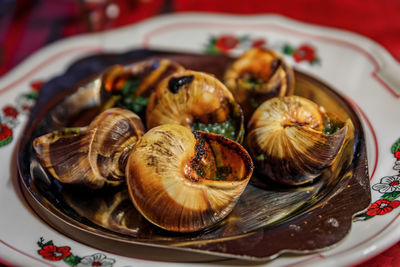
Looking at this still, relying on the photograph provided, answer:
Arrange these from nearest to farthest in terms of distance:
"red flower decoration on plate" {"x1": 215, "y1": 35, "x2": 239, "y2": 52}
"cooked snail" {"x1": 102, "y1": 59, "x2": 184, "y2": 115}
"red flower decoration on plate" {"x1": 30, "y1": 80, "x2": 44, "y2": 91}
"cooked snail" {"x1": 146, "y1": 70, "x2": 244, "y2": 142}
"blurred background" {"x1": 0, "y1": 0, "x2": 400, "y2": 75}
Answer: "cooked snail" {"x1": 146, "y1": 70, "x2": 244, "y2": 142}, "cooked snail" {"x1": 102, "y1": 59, "x2": 184, "y2": 115}, "red flower decoration on plate" {"x1": 30, "y1": 80, "x2": 44, "y2": 91}, "red flower decoration on plate" {"x1": 215, "y1": 35, "x2": 239, "y2": 52}, "blurred background" {"x1": 0, "y1": 0, "x2": 400, "y2": 75}

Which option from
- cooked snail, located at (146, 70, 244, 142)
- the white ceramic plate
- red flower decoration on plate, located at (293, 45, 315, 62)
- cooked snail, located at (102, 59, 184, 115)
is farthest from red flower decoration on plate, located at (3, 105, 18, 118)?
red flower decoration on plate, located at (293, 45, 315, 62)

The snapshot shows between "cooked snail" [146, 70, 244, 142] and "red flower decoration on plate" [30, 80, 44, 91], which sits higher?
"cooked snail" [146, 70, 244, 142]

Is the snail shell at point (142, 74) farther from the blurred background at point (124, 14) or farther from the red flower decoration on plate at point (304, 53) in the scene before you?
the blurred background at point (124, 14)

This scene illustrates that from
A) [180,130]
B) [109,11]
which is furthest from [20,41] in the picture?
[180,130]

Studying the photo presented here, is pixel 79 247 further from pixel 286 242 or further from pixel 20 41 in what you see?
pixel 20 41

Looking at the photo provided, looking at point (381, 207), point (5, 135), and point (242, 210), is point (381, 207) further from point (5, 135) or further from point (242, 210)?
point (5, 135)

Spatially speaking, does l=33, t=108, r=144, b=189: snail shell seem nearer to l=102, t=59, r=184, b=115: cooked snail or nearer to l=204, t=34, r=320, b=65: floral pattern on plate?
l=102, t=59, r=184, b=115: cooked snail

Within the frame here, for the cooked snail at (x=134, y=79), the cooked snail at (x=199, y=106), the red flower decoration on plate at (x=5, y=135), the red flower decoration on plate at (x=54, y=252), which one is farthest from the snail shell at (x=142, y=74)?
the red flower decoration on plate at (x=54, y=252)

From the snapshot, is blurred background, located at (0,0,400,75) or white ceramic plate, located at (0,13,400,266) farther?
blurred background, located at (0,0,400,75)
